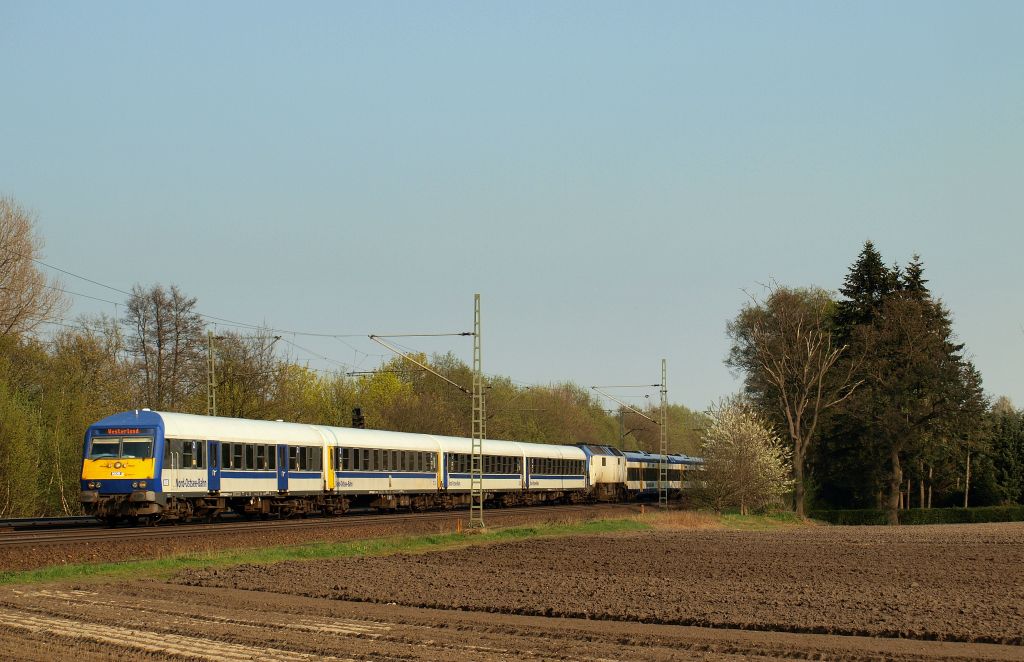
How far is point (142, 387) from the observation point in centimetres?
6706

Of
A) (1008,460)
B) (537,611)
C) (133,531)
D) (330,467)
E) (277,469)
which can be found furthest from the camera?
(1008,460)

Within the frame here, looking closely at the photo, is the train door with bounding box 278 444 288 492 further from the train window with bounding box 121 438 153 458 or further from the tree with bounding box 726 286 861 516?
the tree with bounding box 726 286 861 516

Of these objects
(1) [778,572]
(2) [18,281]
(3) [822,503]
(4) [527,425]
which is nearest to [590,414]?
(4) [527,425]

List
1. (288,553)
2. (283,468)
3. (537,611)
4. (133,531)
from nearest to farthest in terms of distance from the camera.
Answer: (537,611)
(288,553)
(133,531)
(283,468)

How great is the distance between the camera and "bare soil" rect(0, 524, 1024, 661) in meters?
13.9

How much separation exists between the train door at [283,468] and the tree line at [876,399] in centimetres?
3392

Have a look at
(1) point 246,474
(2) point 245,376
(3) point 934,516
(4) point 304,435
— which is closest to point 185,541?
(1) point 246,474

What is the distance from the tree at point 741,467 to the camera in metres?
61.1

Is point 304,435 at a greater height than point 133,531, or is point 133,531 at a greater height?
point 304,435

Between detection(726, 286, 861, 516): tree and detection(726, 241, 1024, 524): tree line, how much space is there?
0.38 ft

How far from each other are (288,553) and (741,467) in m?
37.2

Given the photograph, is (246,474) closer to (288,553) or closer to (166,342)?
(288,553)

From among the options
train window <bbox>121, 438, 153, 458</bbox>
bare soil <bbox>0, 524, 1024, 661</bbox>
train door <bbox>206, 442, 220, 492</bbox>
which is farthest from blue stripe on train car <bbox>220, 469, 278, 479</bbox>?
bare soil <bbox>0, 524, 1024, 661</bbox>

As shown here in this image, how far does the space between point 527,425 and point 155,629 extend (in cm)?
9120
